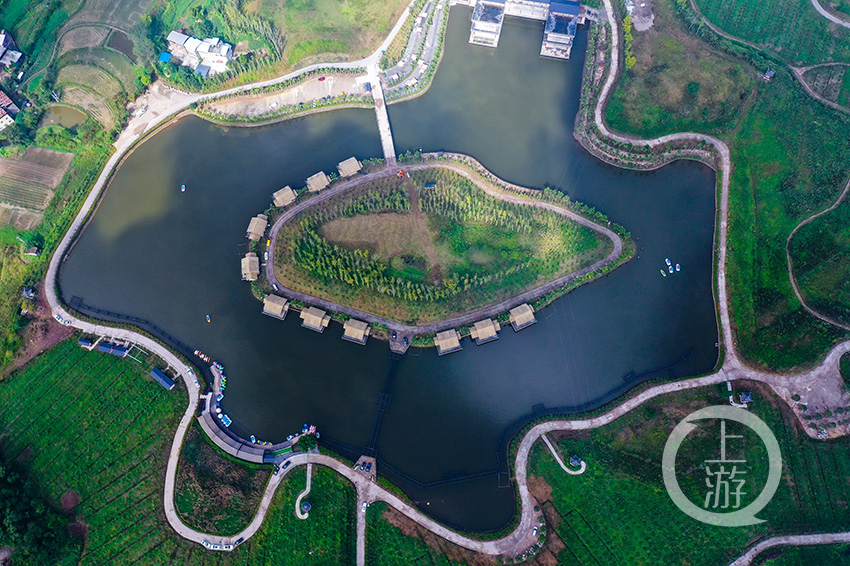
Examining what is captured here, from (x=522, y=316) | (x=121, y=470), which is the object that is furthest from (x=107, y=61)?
(x=522, y=316)

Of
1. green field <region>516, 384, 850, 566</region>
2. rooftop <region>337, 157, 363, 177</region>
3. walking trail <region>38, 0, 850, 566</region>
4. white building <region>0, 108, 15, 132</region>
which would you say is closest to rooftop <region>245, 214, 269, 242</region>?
rooftop <region>337, 157, 363, 177</region>

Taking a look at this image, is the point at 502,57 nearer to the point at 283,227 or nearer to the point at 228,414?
the point at 283,227

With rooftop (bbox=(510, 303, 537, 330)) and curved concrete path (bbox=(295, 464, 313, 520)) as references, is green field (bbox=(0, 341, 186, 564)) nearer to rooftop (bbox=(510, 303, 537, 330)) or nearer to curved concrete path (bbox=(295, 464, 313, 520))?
curved concrete path (bbox=(295, 464, 313, 520))

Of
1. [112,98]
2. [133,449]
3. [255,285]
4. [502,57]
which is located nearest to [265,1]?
[112,98]

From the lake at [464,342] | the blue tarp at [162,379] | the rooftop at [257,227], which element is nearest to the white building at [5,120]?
the lake at [464,342]

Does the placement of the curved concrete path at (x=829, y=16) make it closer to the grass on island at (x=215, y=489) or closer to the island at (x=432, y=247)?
the island at (x=432, y=247)

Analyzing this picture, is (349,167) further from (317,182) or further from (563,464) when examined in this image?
(563,464)
